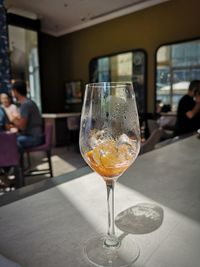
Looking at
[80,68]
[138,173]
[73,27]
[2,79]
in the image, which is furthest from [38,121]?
[73,27]

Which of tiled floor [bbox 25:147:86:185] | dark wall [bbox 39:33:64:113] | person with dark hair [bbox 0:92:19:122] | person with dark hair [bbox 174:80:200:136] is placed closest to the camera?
person with dark hair [bbox 174:80:200:136]

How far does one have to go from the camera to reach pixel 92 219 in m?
0.53

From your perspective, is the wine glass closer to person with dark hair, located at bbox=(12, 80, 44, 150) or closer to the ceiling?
person with dark hair, located at bbox=(12, 80, 44, 150)

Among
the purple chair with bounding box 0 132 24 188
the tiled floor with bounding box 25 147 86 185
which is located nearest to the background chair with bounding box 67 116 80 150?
the tiled floor with bounding box 25 147 86 185

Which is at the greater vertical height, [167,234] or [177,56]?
[177,56]

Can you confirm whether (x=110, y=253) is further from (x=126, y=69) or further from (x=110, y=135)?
(x=126, y=69)

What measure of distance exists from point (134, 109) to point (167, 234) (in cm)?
24

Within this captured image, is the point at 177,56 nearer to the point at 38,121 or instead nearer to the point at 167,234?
the point at 38,121

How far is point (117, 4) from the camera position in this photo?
5012 millimetres

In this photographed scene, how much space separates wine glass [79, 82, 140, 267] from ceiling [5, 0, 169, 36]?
16.5ft

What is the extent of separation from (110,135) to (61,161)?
4.32m

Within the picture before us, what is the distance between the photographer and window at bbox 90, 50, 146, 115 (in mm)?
5184

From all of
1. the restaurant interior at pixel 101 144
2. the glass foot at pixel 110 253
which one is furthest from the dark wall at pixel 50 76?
the glass foot at pixel 110 253

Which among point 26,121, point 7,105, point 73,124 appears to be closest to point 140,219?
point 26,121
